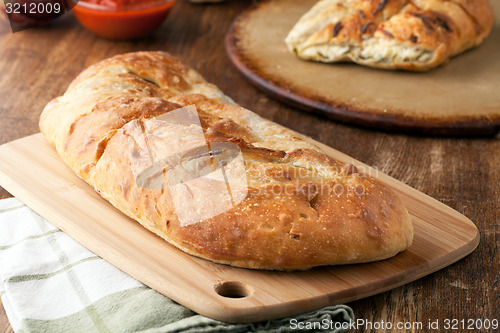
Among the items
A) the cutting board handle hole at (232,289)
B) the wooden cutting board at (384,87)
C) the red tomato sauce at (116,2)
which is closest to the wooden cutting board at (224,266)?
the cutting board handle hole at (232,289)

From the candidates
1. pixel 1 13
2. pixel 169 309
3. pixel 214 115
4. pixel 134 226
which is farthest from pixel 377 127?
pixel 1 13

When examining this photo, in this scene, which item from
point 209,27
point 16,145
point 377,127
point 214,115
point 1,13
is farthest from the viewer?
point 209,27

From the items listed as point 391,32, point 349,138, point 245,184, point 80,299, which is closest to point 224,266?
point 245,184

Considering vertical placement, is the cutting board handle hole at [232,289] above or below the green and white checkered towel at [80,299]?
above

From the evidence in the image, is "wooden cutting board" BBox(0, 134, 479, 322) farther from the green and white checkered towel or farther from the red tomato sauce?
the red tomato sauce

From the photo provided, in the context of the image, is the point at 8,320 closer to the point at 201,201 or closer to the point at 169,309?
the point at 169,309

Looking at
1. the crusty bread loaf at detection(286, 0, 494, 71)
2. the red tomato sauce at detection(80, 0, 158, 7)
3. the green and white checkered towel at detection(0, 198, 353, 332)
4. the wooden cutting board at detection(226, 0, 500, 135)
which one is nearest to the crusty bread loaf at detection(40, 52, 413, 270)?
the green and white checkered towel at detection(0, 198, 353, 332)

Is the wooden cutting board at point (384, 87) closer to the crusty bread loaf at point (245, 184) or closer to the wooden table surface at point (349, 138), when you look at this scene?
the wooden table surface at point (349, 138)
